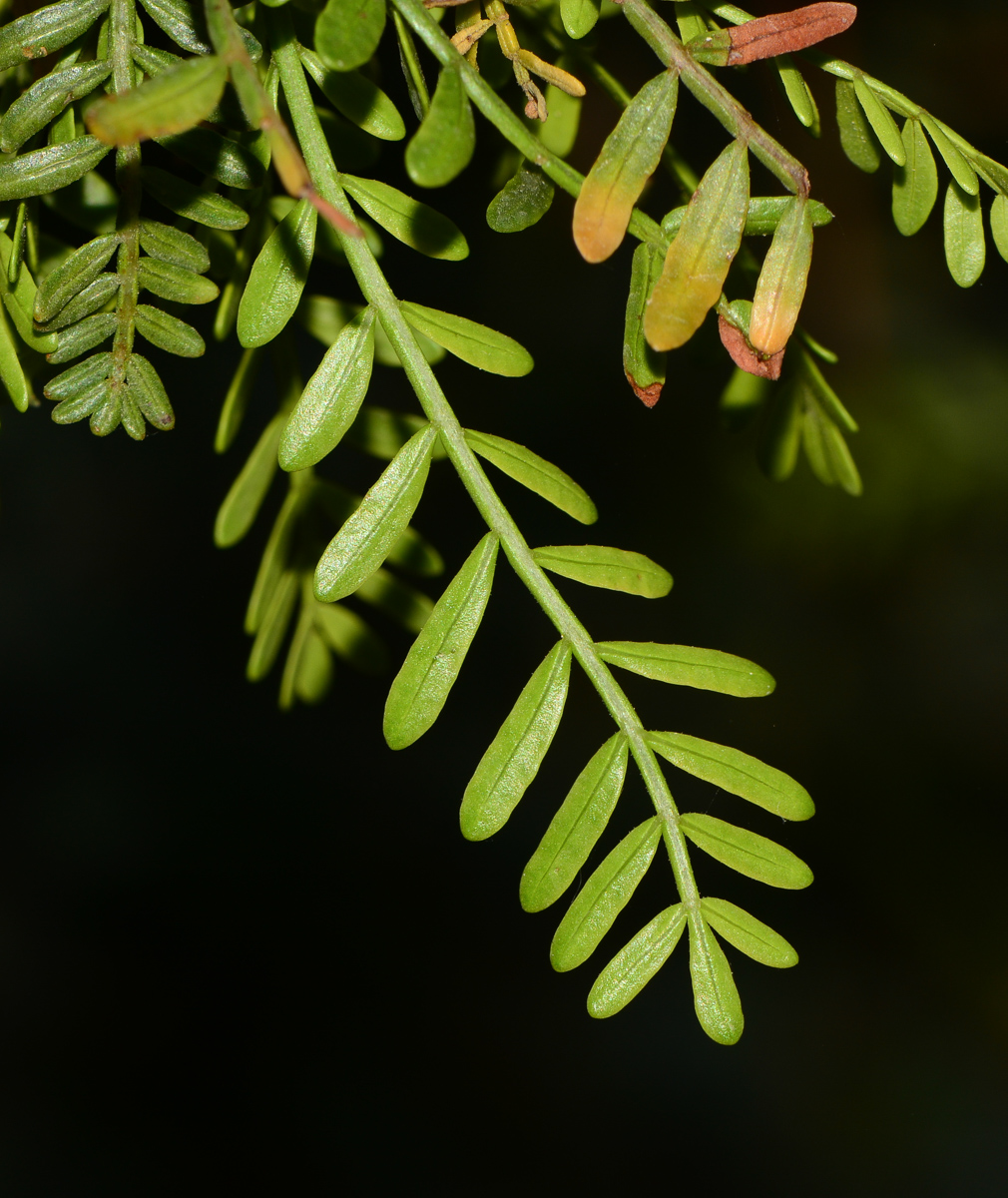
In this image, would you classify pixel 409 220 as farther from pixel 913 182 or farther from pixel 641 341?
pixel 913 182

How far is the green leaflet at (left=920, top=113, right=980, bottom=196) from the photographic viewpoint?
0.37 m

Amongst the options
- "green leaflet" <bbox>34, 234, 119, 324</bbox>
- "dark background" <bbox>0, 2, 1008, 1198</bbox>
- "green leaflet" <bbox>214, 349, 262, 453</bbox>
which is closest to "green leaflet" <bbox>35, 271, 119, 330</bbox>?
"green leaflet" <bbox>34, 234, 119, 324</bbox>

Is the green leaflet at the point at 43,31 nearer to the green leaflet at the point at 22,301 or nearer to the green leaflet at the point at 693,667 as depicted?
the green leaflet at the point at 22,301

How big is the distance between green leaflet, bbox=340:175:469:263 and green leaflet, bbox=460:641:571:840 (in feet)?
0.50

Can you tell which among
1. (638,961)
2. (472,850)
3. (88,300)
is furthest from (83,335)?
(472,850)

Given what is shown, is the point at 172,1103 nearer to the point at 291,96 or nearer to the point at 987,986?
the point at 987,986

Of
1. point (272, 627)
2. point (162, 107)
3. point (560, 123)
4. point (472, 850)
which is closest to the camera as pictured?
point (162, 107)

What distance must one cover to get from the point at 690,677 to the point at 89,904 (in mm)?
2057

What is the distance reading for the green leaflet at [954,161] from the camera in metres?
0.37

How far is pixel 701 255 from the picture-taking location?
0.97ft

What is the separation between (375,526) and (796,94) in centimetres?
22

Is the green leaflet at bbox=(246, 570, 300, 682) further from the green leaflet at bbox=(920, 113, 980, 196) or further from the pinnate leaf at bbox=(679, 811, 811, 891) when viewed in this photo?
the green leaflet at bbox=(920, 113, 980, 196)

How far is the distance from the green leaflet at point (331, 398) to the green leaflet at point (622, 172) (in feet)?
0.30

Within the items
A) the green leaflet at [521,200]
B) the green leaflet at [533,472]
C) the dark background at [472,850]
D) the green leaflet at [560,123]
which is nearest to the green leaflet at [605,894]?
the green leaflet at [533,472]
